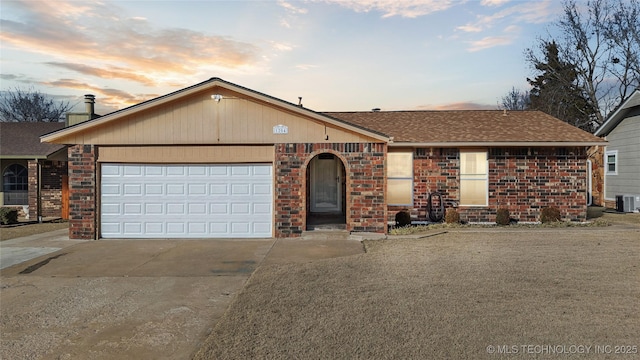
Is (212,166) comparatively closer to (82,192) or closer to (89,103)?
(82,192)

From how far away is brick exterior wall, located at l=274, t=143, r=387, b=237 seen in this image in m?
11.5

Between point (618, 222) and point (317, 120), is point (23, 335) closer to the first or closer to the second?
point (317, 120)

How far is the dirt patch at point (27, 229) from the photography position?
12.8 metres

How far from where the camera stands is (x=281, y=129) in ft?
38.0

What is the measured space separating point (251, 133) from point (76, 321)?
23.4 ft

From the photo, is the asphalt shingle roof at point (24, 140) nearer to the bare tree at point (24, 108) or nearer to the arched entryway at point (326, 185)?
the arched entryway at point (326, 185)

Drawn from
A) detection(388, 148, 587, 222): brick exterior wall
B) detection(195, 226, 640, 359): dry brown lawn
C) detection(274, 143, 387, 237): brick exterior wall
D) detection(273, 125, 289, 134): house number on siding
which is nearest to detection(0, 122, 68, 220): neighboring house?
detection(273, 125, 289, 134): house number on siding

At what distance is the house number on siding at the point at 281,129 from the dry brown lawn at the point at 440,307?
4454 millimetres

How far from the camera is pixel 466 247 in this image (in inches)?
388

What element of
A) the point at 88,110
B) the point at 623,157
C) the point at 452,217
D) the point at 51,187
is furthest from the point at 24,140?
the point at 623,157

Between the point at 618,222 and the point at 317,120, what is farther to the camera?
the point at 618,222

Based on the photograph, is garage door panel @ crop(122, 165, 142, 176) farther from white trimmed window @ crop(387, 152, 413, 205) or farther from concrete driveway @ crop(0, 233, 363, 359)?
white trimmed window @ crop(387, 152, 413, 205)

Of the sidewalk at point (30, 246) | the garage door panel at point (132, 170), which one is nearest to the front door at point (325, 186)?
the garage door panel at point (132, 170)

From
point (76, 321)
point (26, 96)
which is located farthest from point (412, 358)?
point (26, 96)
